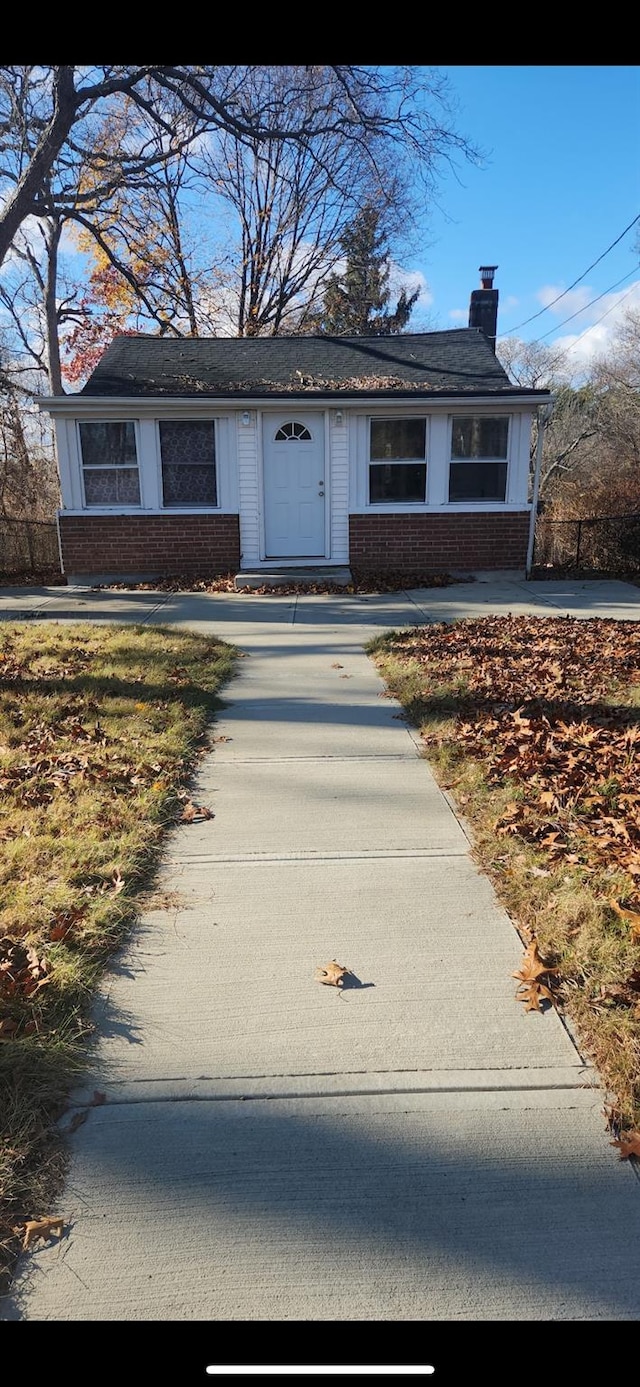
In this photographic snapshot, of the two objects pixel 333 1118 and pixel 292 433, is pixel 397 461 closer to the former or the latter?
pixel 292 433

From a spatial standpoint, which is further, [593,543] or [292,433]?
[593,543]

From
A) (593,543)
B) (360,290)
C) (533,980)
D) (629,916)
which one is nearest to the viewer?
(533,980)

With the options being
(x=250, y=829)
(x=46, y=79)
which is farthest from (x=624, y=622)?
(x=46, y=79)

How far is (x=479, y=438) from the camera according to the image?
14.2 metres

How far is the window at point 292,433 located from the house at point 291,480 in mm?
→ 17

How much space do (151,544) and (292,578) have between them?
2.54 metres

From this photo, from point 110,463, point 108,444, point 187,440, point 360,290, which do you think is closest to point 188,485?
point 187,440

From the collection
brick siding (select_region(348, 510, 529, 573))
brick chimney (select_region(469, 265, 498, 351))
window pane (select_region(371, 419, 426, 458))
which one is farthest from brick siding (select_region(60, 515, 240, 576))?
brick chimney (select_region(469, 265, 498, 351))

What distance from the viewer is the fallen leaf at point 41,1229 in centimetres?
205

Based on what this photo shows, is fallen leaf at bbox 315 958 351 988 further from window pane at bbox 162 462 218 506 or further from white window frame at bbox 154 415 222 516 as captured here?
window pane at bbox 162 462 218 506

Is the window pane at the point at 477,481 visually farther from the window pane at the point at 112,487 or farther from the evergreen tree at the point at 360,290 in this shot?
the evergreen tree at the point at 360,290

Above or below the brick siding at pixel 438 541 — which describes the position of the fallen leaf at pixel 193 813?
below

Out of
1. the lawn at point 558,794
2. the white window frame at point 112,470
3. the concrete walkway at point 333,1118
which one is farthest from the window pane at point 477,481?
the concrete walkway at point 333,1118
